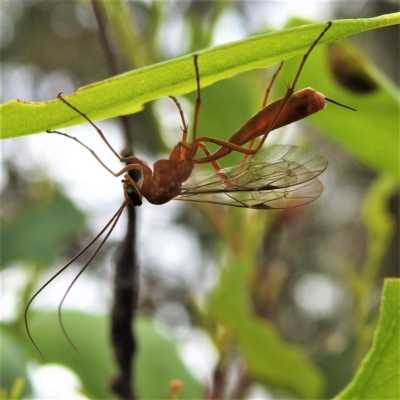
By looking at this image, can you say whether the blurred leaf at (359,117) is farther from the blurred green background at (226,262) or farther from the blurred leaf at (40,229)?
the blurred leaf at (40,229)

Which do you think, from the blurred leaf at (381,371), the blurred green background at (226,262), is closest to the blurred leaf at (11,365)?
the blurred green background at (226,262)

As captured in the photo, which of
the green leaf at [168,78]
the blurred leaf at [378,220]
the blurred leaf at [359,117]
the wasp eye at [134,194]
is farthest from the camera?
the blurred leaf at [378,220]

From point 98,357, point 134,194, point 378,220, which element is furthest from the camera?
point 378,220

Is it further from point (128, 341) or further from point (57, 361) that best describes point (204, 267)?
point (128, 341)

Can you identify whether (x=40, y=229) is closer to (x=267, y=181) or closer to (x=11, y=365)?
(x=11, y=365)

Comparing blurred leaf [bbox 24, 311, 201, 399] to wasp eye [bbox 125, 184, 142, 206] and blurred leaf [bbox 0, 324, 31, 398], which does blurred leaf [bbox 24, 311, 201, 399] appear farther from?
wasp eye [bbox 125, 184, 142, 206]

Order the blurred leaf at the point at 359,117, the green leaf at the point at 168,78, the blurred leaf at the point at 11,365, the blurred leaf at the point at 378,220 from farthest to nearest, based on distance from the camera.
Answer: the blurred leaf at the point at 378,220 → the blurred leaf at the point at 11,365 → the blurred leaf at the point at 359,117 → the green leaf at the point at 168,78

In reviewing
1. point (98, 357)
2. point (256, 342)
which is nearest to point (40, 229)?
point (98, 357)
